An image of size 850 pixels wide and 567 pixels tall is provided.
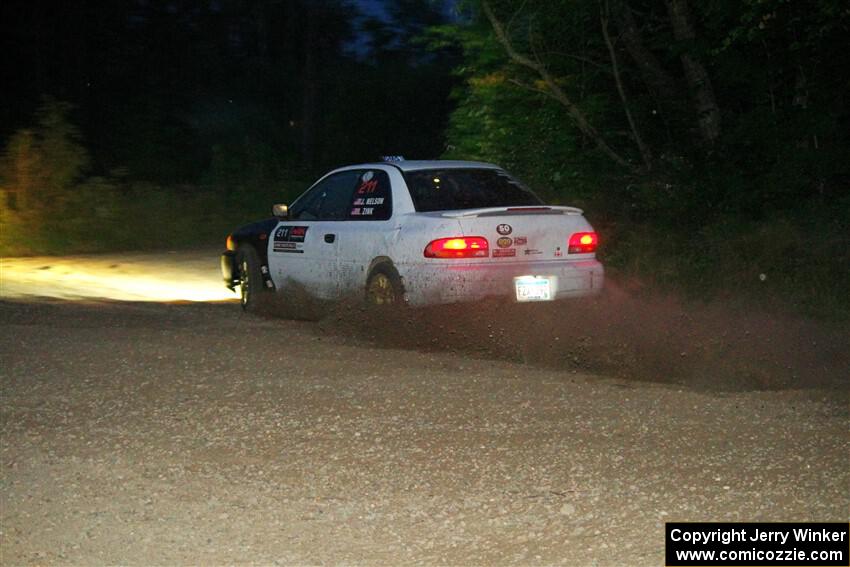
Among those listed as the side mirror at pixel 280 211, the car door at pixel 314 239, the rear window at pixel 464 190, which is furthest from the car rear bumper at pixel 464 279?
the side mirror at pixel 280 211

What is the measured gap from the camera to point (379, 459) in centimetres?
642

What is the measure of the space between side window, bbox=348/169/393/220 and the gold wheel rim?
574 millimetres

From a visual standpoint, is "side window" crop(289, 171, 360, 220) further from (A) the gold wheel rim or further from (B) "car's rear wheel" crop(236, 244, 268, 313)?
(A) the gold wheel rim

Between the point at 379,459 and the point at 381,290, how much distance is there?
437 cm

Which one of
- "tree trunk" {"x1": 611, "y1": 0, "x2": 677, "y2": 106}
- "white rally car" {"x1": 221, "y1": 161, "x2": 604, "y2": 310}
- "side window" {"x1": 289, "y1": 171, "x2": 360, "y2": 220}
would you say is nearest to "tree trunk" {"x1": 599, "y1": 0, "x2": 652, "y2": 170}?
"tree trunk" {"x1": 611, "y1": 0, "x2": 677, "y2": 106}

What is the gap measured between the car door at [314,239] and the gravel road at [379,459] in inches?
88.9

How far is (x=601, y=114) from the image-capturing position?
62.4 feet

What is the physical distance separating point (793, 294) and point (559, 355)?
430cm

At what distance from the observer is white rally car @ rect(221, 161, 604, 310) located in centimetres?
1012

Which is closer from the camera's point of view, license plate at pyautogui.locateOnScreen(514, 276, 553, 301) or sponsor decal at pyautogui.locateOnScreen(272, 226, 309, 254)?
license plate at pyautogui.locateOnScreen(514, 276, 553, 301)

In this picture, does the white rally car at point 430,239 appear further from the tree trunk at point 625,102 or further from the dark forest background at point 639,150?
the tree trunk at point 625,102

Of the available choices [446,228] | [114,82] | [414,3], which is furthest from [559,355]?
[414,3]

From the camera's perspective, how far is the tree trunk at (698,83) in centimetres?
1719

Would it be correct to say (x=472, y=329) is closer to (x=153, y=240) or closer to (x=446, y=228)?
(x=446, y=228)
